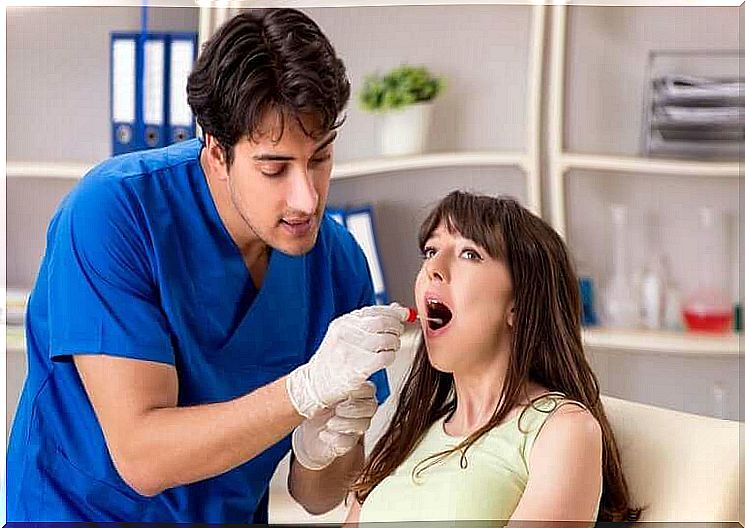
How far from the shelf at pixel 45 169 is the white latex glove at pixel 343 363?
58 cm

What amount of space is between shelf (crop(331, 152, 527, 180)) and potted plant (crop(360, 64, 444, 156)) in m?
0.02

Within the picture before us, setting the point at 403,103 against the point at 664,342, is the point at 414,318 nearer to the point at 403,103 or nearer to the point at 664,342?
the point at 403,103

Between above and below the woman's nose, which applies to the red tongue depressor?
below

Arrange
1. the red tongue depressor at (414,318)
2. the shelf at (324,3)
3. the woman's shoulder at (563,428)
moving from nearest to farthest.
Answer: the woman's shoulder at (563,428)
the red tongue depressor at (414,318)
the shelf at (324,3)

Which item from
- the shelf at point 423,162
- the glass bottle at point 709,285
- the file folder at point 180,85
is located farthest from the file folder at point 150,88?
the glass bottle at point 709,285

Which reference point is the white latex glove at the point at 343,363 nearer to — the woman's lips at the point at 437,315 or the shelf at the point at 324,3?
the woman's lips at the point at 437,315

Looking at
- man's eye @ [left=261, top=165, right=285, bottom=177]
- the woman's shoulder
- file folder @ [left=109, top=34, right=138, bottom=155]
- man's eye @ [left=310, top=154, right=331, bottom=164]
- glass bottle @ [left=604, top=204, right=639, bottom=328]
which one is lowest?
the woman's shoulder

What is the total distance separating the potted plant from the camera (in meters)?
1.80

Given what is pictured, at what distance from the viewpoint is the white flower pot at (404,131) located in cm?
180

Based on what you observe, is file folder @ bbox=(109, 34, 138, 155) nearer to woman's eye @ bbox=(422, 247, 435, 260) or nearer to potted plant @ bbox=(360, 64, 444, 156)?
potted plant @ bbox=(360, 64, 444, 156)

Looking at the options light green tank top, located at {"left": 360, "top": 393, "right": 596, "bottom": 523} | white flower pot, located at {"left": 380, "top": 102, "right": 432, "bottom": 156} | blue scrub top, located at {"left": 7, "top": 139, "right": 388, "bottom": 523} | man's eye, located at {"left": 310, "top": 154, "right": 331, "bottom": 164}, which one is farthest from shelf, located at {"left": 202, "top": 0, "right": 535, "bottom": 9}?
light green tank top, located at {"left": 360, "top": 393, "right": 596, "bottom": 523}

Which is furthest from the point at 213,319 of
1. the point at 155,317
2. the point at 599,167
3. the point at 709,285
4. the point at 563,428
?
the point at 709,285

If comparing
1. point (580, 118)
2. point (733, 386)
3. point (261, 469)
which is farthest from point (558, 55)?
point (261, 469)

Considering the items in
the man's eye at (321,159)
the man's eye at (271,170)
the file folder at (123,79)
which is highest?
the file folder at (123,79)
